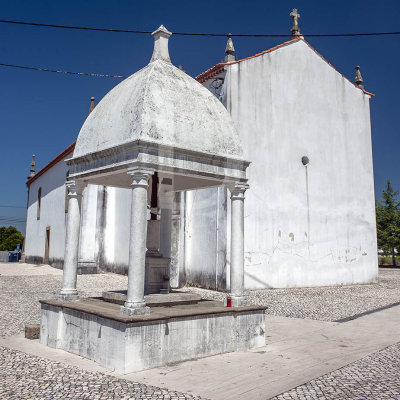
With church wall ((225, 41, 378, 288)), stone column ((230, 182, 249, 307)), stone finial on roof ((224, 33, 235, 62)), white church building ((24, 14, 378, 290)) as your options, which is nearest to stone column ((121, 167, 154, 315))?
stone column ((230, 182, 249, 307))

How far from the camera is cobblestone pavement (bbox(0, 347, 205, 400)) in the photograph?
4.56m

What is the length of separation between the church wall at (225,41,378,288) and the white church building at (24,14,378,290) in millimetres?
44

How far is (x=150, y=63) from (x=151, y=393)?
5.53 metres

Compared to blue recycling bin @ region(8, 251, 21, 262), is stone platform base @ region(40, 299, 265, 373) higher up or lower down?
lower down

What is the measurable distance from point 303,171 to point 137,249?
41.3 ft

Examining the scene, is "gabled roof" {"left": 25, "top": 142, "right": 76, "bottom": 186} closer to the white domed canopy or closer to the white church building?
the white church building

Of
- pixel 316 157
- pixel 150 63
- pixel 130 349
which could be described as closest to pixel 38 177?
pixel 316 157

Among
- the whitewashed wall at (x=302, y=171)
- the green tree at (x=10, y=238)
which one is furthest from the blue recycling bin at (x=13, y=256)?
the whitewashed wall at (x=302, y=171)

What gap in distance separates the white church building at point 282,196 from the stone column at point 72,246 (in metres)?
6.52

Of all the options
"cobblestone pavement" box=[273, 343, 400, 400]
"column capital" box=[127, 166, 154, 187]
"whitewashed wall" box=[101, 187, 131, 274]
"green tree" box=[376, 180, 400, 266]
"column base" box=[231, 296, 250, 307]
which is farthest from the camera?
"green tree" box=[376, 180, 400, 266]

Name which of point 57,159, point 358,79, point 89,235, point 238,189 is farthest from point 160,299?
point 57,159

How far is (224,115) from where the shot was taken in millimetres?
7793

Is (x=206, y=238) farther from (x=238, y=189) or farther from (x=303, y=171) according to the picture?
(x=238, y=189)

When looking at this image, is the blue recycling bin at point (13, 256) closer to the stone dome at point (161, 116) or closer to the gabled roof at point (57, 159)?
the gabled roof at point (57, 159)
